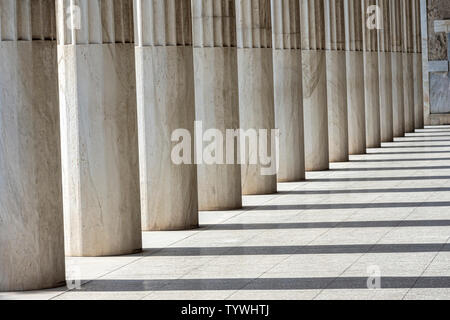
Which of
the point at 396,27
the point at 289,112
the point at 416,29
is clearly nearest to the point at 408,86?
the point at 396,27

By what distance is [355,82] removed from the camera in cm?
3462

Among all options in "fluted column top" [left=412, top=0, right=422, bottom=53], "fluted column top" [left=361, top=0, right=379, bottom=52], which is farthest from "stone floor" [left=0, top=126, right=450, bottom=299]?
"fluted column top" [left=412, top=0, right=422, bottom=53]

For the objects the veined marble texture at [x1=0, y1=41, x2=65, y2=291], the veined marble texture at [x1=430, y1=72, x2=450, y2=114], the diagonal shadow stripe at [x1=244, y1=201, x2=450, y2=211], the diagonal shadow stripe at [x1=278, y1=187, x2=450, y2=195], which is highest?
the veined marble texture at [x1=430, y1=72, x2=450, y2=114]

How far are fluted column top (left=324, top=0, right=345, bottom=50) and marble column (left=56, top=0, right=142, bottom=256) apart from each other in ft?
55.8

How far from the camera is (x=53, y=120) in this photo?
12609mm

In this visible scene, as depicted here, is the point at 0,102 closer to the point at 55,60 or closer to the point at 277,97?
the point at 55,60

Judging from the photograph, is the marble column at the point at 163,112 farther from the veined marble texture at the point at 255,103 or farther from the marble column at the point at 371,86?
the marble column at the point at 371,86

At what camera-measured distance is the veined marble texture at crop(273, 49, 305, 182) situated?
Answer: 2519 centimetres

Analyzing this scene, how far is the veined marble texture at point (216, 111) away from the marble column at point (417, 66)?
94.2ft

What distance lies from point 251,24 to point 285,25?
308 centimetres

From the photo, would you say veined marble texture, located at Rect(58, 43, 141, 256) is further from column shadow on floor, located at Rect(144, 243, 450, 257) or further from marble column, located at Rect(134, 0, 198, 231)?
marble column, located at Rect(134, 0, 198, 231)

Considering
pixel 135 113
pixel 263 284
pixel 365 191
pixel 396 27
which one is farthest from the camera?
pixel 396 27

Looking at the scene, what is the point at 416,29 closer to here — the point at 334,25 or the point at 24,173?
the point at 334,25
